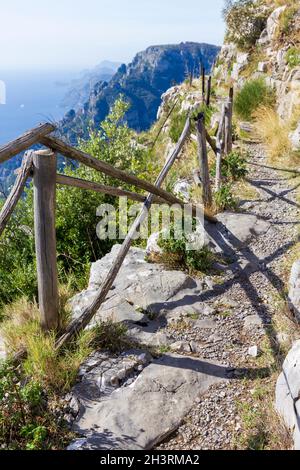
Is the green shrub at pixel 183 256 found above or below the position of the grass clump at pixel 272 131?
below

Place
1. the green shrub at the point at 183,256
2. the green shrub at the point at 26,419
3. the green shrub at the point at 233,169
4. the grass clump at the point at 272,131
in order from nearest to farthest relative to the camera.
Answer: the green shrub at the point at 26,419 → the green shrub at the point at 183,256 → the green shrub at the point at 233,169 → the grass clump at the point at 272,131

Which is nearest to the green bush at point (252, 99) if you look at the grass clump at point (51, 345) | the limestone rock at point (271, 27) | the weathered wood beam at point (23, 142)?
the limestone rock at point (271, 27)

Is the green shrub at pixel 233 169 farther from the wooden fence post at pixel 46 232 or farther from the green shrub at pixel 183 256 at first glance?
the wooden fence post at pixel 46 232

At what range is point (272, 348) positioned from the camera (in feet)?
12.8

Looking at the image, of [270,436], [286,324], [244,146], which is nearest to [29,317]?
[270,436]

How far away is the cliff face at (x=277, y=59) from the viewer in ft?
41.0

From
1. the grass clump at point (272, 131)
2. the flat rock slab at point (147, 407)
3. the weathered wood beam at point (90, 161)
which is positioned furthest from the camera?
the grass clump at point (272, 131)

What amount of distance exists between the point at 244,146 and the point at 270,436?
373 inches

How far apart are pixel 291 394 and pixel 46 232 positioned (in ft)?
7.88

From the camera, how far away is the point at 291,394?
2.86 meters

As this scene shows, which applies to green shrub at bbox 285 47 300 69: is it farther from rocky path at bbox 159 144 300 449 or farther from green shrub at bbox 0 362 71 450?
green shrub at bbox 0 362 71 450

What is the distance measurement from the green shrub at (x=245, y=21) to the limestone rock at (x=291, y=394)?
68.5 feet

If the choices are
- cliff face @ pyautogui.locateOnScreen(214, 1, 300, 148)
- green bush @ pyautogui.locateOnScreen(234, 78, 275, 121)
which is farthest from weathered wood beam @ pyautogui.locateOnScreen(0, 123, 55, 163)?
green bush @ pyautogui.locateOnScreen(234, 78, 275, 121)

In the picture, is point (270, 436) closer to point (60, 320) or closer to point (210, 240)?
point (60, 320)
